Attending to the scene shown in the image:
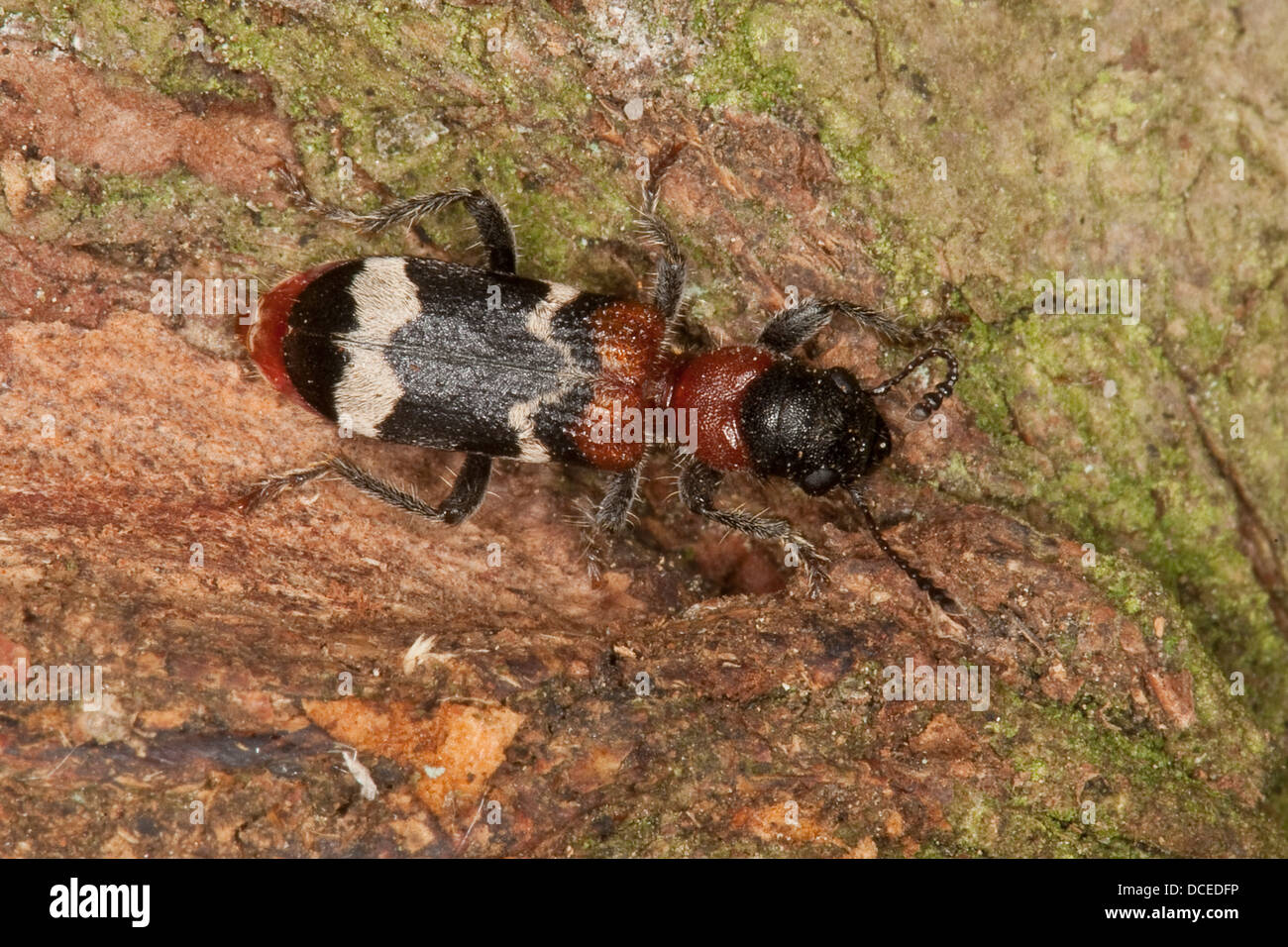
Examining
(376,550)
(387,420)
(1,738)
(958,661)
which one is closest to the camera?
(1,738)

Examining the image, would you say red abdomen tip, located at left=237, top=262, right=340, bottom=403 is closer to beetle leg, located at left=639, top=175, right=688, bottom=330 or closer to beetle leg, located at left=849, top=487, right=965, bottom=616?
beetle leg, located at left=639, top=175, right=688, bottom=330

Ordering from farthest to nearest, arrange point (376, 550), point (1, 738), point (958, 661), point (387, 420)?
point (387, 420) → point (376, 550) → point (958, 661) → point (1, 738)

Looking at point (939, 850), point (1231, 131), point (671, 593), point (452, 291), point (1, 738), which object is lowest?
point (939, 850)

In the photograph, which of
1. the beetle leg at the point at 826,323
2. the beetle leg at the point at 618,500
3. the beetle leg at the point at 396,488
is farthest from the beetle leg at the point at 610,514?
the beetle leg at the point at 826,323

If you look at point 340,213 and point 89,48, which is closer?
point 89,48

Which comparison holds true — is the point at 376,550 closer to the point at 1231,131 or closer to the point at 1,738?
the point at 1,738

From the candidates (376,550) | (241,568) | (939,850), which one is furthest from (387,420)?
(939,850)

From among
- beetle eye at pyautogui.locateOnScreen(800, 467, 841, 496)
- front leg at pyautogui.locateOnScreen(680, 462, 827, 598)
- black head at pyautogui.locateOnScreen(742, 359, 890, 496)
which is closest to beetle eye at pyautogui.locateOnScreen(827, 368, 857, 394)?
black head at pyautogui.locateOnScreen(742, 359, 890, 496)
